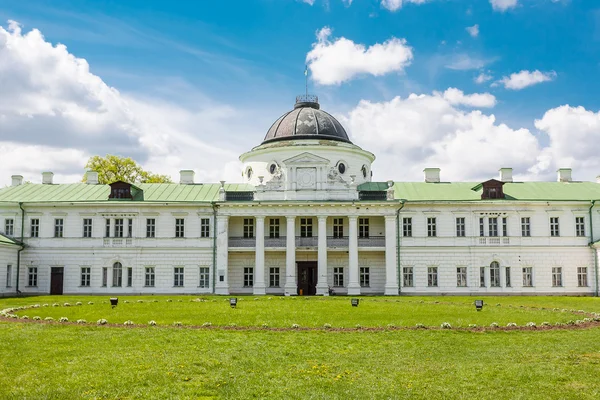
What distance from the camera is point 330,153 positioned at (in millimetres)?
48156

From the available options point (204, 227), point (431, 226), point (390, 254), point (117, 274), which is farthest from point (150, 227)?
point (431, 226)

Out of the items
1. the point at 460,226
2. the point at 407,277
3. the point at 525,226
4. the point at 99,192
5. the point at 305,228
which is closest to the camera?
the point at 407,277

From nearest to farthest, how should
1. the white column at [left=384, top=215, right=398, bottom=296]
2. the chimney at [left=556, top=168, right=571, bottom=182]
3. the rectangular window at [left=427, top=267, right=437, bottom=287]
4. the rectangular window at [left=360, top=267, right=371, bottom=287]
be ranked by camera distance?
1. the white column at [left=384, top=215, right=398, bottom=296]
2. the rectangular window at [left=427, top=267, right=437, bottom=287]
3. the rectangular window at [left=360, top=267, right=371, bottom=287]
4. the chimney at [left=556, top=168, right=571, bottom=182]

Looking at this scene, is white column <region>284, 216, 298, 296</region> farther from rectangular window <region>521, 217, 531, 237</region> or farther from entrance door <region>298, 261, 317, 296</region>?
rectangular window <region>521, 217, 531, 237</region>

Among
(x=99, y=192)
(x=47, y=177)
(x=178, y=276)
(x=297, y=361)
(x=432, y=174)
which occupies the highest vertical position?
(x=432, y=174)

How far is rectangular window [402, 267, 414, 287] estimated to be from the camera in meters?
45.5

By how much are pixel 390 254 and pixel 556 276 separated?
1244 cm

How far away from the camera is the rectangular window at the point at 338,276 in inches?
1843

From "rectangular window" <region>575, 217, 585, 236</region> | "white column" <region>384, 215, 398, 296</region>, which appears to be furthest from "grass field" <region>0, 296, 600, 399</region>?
"rectangular window" <region>575, 217, 585, 236</region>

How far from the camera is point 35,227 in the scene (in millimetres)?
46438

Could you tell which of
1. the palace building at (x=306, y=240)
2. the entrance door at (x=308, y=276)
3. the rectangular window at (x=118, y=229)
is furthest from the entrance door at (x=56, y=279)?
the entrance door at (x=308, y=276)

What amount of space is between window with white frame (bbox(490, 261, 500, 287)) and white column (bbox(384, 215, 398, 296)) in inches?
279

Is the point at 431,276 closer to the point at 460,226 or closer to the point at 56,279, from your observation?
the point at 460,226

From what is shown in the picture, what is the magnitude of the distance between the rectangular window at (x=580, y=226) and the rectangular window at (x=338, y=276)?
17725 mm
